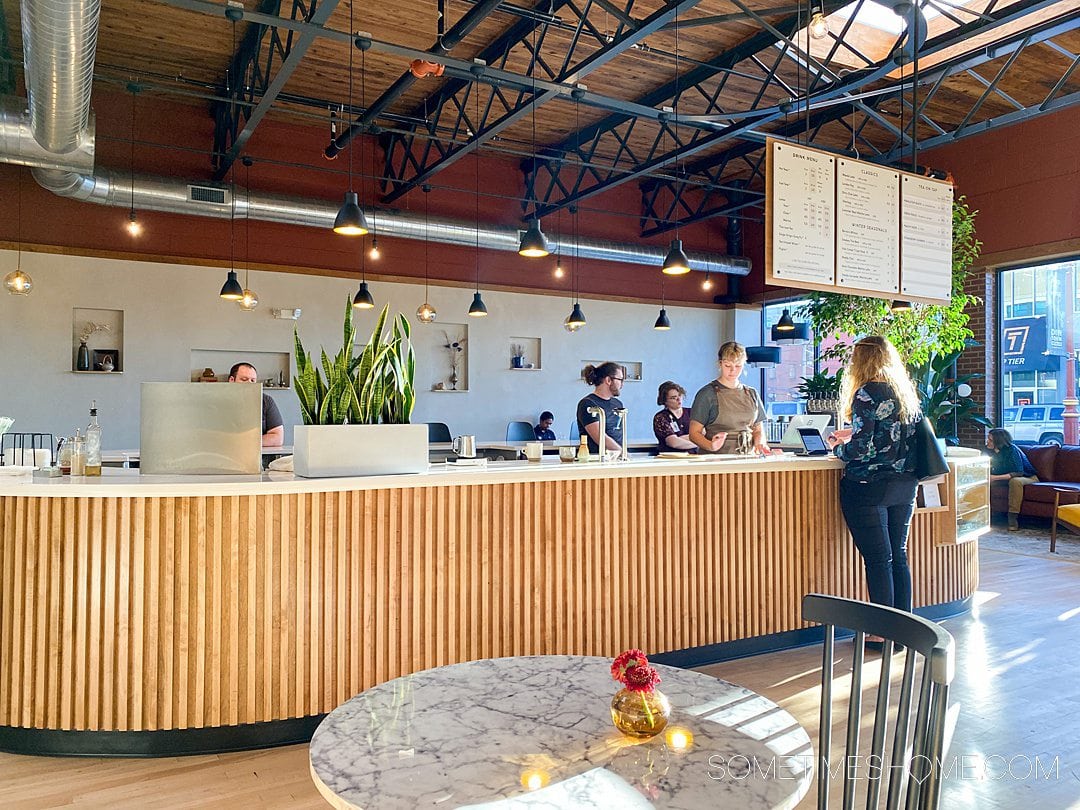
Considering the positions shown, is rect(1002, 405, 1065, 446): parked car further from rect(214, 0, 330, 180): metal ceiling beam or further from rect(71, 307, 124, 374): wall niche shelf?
rect(71, 307, 124, 374): wall niche shelf

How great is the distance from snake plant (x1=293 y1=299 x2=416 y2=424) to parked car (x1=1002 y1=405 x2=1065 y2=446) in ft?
28.3

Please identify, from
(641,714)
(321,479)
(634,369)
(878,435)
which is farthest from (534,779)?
(634,369)

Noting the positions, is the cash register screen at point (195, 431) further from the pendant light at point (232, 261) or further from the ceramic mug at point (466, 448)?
the pendant light at point (232, 261)

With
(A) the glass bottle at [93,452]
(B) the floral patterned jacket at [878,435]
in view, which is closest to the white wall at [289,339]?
(A) the glass bottle at [93,452]

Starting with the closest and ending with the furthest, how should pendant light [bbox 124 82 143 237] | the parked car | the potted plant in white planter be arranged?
the potted plant in white planter → pendant light [bbox 124 82 143 237] → the parked car

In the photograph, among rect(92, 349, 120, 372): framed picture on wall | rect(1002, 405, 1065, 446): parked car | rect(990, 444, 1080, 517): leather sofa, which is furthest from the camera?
rect(1002, 405, 1065, 446): parked car

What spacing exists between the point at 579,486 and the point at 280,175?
754 centimetres

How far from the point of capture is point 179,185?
8352 mm

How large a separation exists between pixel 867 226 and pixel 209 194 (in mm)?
6870

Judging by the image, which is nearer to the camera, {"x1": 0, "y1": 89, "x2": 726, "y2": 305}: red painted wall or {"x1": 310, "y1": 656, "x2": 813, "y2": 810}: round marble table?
{"x1": 310, "y1": 656, "x2": 813, "y2": 810}: round marble table

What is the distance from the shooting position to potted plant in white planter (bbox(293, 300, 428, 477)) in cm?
323

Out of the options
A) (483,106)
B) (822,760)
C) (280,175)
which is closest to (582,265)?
(483,106)

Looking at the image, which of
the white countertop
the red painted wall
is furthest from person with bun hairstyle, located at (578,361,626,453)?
the red painted wall

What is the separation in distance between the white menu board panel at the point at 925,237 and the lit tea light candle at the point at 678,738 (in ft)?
13.4
